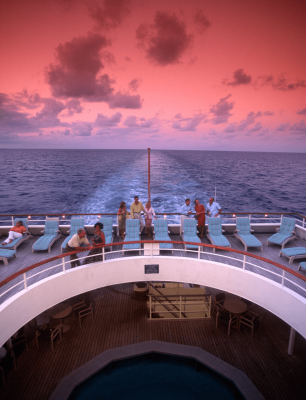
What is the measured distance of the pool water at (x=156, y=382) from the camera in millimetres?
6738

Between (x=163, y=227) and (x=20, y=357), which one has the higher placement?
(x=163, y=227)

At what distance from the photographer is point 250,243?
30.0ft

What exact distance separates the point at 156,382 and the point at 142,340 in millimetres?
1330

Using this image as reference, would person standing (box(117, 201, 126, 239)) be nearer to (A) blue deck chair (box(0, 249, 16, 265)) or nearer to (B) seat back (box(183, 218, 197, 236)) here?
(B) seat back (box(183, 218, 197, 236))

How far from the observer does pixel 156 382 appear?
23.5ft

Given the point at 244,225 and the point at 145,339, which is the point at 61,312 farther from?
the point at 244,225

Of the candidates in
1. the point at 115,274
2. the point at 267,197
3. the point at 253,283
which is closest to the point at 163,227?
the point at 115,274

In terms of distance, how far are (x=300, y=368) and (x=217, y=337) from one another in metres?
2.44

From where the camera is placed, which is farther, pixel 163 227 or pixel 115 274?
pixel 163 227

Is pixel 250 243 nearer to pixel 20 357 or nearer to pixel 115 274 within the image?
pixel 115 274

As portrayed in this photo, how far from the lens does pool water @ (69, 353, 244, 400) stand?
22.1 ft

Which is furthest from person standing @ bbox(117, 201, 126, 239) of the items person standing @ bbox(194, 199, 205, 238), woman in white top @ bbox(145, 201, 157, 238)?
person standing @ bbox(194, 199, 205, 238)

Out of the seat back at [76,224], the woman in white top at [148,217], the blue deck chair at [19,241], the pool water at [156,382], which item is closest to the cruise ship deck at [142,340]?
the blue deck chair at [19,241]

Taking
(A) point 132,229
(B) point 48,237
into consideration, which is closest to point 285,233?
(A) point 132,229
